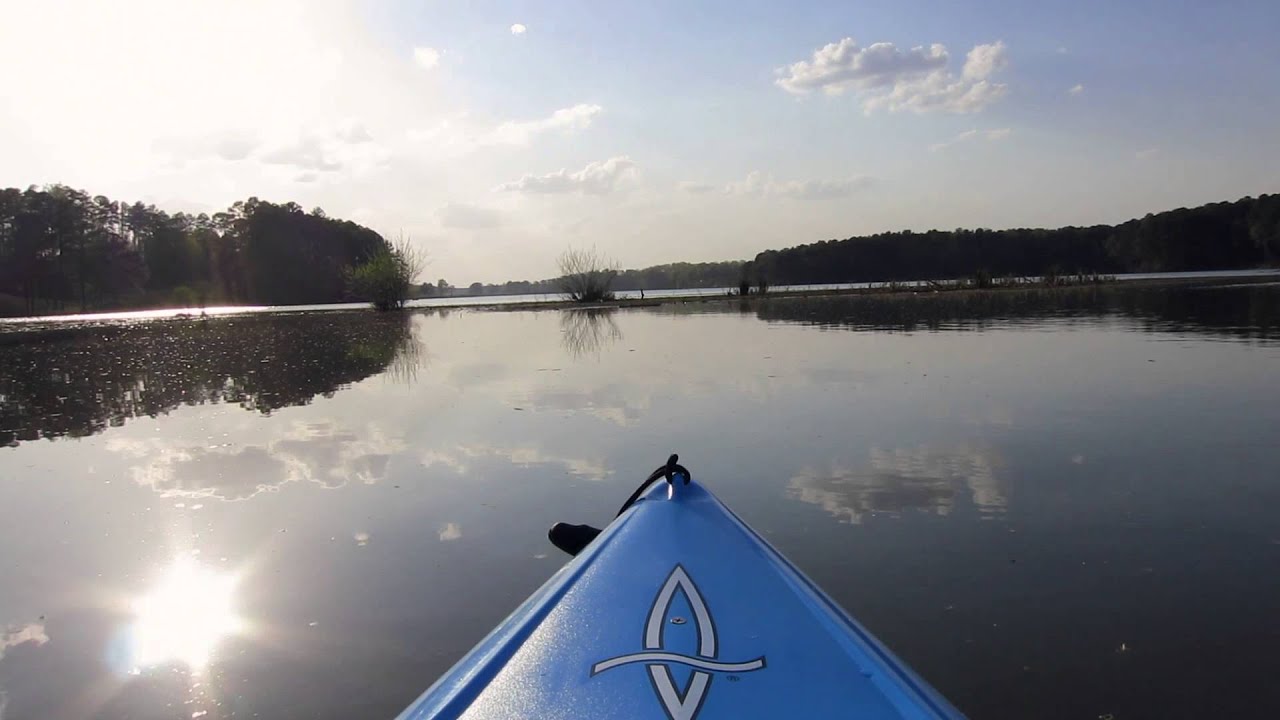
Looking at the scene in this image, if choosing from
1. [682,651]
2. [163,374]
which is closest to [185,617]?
[682,651]

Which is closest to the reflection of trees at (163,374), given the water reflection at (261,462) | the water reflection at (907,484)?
the water reflection at (261,462)

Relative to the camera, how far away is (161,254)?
82938 mm

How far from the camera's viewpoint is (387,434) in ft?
24.0

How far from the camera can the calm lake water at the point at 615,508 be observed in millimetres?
2836

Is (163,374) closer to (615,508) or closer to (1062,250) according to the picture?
(615,508)

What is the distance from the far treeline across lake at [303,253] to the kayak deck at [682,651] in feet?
124

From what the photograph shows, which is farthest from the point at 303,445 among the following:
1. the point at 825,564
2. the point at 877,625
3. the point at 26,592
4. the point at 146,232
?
the point at 146,232

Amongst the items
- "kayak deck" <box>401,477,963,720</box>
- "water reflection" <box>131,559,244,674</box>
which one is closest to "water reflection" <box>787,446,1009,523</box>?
"kayak deck" <box>401,477,963,720</box>

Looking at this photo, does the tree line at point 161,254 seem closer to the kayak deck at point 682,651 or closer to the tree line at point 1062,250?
the tree line at point 1062,250

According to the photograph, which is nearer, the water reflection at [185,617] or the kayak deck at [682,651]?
the kayak deck at [682,651]

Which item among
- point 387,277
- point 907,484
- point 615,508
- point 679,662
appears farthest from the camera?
point 387,277

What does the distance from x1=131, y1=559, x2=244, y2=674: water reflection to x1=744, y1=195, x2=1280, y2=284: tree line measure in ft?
152

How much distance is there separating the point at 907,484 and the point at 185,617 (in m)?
4.16

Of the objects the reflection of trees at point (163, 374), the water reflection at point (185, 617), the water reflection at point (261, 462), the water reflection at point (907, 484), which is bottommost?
the water reflection at point (185, 617)
